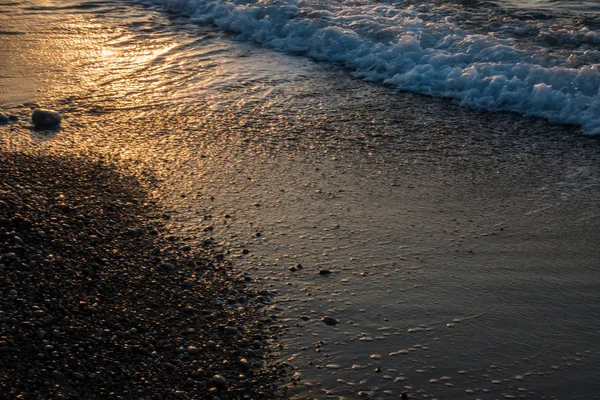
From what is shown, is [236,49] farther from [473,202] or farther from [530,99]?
[473,202]

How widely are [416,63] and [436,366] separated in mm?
5903

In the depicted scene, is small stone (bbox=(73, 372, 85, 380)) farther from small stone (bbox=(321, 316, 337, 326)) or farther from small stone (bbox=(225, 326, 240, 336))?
small stone (bbox=(321, 316, 337, 326))

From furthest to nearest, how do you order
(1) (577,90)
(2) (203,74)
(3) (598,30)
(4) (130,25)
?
(4) (130,25)
(3) (598,30)
(2) (203,74)
(1) (577,90)

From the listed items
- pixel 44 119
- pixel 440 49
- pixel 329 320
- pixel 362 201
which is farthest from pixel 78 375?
pixel 440 49

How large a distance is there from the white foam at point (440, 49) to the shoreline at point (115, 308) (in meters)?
4.43

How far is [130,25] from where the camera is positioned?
1052cm

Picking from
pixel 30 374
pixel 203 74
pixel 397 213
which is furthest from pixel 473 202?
pixel 203 74

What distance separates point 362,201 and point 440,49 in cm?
447

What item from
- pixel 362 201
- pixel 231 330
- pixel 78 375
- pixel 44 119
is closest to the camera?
pixel 78 375

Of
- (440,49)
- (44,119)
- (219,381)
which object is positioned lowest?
(219,381)

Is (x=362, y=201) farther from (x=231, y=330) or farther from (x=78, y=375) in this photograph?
(x=78, y=375)

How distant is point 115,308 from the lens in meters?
3.83

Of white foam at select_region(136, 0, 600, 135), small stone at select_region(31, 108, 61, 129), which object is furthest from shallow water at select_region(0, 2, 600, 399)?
white foam at select_region(136, 0, 600, 135)

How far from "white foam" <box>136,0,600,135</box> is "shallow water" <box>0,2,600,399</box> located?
0.38 m
